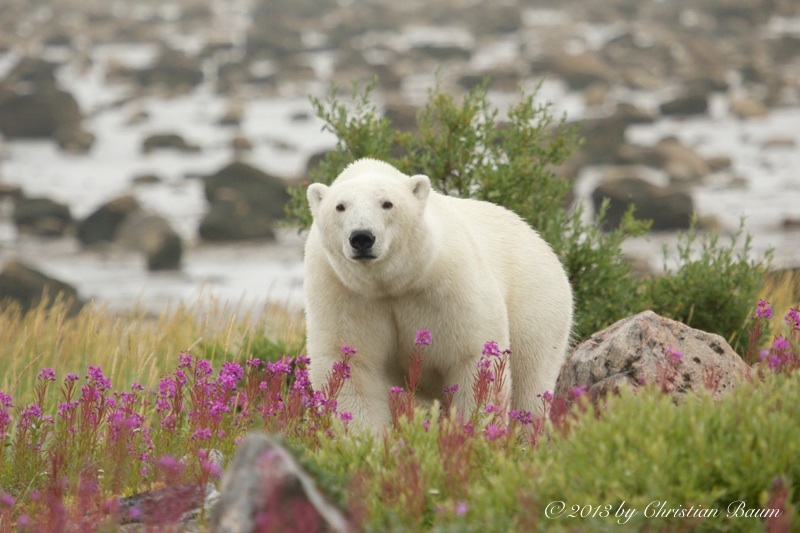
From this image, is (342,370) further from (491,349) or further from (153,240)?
(153,240)

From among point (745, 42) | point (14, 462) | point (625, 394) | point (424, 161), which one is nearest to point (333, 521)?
point (625, 394)

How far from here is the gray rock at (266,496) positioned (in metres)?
2.86

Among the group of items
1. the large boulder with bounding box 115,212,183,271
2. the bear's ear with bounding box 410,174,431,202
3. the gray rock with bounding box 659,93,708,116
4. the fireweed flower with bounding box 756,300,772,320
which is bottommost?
the large boulder with bounding box 115,212,183,271

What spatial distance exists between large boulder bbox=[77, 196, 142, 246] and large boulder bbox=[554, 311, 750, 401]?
61.4ft

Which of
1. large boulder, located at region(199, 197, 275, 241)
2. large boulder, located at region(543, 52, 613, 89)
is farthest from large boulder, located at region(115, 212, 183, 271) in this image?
large boulder, located at region(543, 52, 613, 89)

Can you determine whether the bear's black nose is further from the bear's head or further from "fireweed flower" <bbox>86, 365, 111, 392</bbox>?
"fireweed flower" <bbox>86, 365, 111, 392</bbox>

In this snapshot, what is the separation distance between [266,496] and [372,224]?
242 cm

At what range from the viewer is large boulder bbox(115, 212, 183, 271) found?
66.3 feet

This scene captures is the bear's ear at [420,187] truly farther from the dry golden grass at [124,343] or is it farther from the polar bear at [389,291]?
the dry golden grass at [124,343]

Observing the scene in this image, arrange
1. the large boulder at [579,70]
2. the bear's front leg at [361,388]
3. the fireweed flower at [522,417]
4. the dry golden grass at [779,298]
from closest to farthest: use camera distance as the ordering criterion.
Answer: the fireweed flower at [522,417] → the bear's front leg at [361,388] → the dry golden grass at [779,298] → the large boulder at [579,70]

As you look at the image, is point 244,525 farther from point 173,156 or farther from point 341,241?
point 173,156

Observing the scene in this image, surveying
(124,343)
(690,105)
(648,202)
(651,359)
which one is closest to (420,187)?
(651,359)

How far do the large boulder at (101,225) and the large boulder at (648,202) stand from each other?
37.9 ft

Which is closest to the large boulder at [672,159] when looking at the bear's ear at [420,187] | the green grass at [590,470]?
the bear's ear at [420,187]
